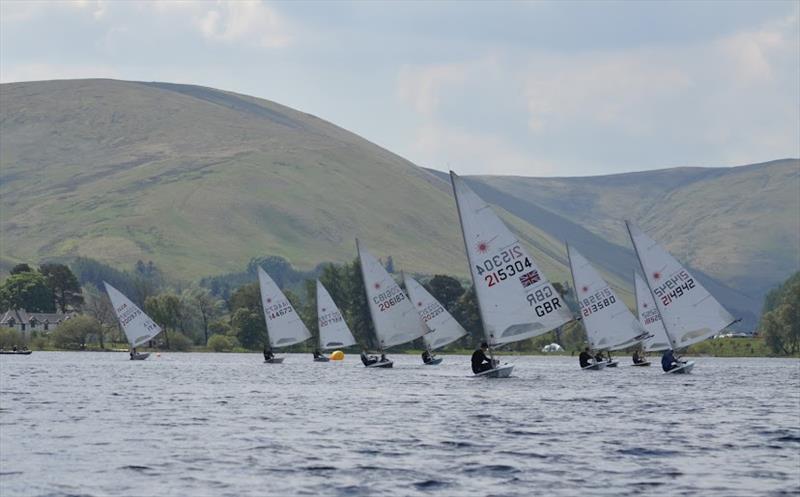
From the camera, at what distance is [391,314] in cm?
11475

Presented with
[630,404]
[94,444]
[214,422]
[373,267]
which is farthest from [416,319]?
[94,444]

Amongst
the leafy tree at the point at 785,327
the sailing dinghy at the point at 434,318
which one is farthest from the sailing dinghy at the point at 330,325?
the leafy tree at the point at 785,327

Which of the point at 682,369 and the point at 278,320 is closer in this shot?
the point at 682,369

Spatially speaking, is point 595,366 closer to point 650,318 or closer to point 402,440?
point 650,318

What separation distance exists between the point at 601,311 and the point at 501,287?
31877mm

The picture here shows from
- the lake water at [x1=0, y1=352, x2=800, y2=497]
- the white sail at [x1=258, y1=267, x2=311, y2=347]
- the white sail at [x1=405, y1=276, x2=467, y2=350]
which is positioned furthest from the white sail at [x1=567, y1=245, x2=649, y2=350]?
the white sail at [x1=258, y1=267, x2=311, y2=347]

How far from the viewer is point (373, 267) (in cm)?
11700

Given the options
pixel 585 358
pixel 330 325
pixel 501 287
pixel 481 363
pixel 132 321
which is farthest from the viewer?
pixel 132 321

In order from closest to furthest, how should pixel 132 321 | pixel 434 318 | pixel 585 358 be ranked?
pixel 585 358, pixel 434 318, pixel 132 321

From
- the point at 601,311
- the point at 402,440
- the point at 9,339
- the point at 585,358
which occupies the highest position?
the point at 9,339

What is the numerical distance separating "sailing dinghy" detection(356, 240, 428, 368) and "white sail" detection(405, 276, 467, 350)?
5355 mm

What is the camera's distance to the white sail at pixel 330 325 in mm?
139000

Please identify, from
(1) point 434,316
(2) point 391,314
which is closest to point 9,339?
(1) point 434,316

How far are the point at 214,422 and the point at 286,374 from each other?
174 feet
